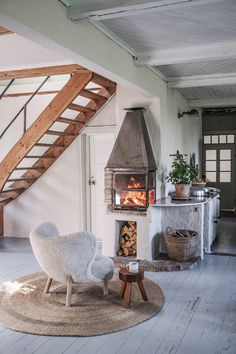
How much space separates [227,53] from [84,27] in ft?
5.76

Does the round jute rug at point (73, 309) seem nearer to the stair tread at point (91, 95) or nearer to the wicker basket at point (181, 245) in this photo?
the wicker basket at point (181, 245)

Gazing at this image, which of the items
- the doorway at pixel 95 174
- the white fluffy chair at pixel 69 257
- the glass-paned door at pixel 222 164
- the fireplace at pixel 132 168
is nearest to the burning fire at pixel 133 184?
the fireplace at pixel 132 168

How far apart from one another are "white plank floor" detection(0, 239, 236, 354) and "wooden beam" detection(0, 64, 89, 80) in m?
2.84

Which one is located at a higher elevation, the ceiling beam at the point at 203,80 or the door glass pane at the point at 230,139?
the ceiling beam at the point at 203,80

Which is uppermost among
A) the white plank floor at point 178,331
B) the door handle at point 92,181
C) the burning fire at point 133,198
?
the door handle at point 92,181

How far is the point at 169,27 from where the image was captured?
373 centimetres

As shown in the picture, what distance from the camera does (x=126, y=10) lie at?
3.00 metres

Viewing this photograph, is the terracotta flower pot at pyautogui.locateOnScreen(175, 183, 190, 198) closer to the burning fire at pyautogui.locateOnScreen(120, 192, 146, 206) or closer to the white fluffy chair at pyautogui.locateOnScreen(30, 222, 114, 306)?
the burning fire at pyautogui.locateOnScreen(120, 192, 146, 206)

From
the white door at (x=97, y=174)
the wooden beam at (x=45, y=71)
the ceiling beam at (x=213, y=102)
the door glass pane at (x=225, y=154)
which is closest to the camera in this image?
the wooden beam at (x=45, y=71)

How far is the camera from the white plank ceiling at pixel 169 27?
2.99m

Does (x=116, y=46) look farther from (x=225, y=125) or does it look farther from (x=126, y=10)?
(x=225, y=125)

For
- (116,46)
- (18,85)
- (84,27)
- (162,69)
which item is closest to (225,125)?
(162,69)

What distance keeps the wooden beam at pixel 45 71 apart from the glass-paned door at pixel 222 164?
5.92 meters

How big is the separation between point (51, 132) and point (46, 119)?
43 centimetres
